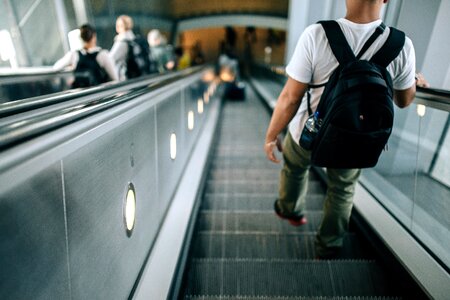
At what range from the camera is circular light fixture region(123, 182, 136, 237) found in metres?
1.47

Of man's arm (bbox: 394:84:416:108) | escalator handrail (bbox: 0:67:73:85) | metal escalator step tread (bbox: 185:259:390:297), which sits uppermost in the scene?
man's arm (bbox: 394:84:416:108)

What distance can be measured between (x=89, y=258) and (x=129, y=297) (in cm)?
55

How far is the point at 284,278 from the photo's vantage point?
2059mm

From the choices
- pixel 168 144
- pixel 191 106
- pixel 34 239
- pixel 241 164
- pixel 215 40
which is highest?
pixel 34 239

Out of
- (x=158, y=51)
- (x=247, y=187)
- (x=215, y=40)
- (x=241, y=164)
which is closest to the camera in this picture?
(x=247, y=187)

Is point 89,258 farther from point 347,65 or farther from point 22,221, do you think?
point 347,65

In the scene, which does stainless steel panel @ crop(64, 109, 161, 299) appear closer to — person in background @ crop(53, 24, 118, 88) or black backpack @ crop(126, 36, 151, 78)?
person in background @ crop(53, 24, 118, 88)

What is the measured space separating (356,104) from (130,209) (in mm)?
1237

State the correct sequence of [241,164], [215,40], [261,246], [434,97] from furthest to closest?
[215,40] → [241,164] → [261,246] → [434,97]

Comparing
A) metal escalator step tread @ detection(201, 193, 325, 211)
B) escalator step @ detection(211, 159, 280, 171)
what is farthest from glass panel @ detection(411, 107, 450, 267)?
escalator step @ detection(211, 159, 280, 171)

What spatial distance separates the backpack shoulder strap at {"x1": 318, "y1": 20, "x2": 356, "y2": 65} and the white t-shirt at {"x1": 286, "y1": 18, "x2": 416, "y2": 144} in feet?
0.13

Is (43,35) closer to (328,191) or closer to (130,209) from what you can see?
(130,209)

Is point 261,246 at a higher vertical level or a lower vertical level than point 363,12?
lower

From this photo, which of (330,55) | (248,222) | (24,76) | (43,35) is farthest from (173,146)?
(43,35)
